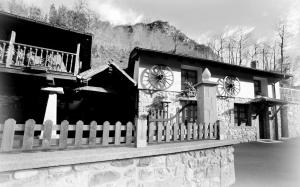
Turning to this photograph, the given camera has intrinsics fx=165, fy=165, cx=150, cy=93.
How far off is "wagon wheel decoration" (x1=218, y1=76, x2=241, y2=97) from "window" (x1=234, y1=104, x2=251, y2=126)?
128cm

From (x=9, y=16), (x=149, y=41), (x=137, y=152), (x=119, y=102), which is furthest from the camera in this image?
(x=149, y=41)

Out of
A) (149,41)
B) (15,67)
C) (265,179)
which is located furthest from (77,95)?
(149,41)

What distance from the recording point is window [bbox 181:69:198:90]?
42.1 feet

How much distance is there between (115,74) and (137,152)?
6975mm

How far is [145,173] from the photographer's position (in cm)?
293

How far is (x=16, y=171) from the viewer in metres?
2.06

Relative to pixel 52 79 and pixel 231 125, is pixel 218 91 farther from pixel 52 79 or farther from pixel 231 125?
pixel 52 79

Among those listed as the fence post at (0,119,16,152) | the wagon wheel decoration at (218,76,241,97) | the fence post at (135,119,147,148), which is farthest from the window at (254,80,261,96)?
the fence post at (0,119,16,152)

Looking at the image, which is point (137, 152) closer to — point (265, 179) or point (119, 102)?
point (265, 179)

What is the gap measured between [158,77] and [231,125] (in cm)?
702

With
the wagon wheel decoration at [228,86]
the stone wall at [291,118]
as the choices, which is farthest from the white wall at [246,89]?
the stone wall at [291,118]

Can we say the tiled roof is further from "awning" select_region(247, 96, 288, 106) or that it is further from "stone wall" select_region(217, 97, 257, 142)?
"awning" select_region(247, 96, 288, 106)

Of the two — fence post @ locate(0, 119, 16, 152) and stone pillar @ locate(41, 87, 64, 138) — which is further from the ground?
stone pillar @ locate(41, 87, 64, 138)

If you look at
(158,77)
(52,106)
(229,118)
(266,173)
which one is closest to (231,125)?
(229,118)
